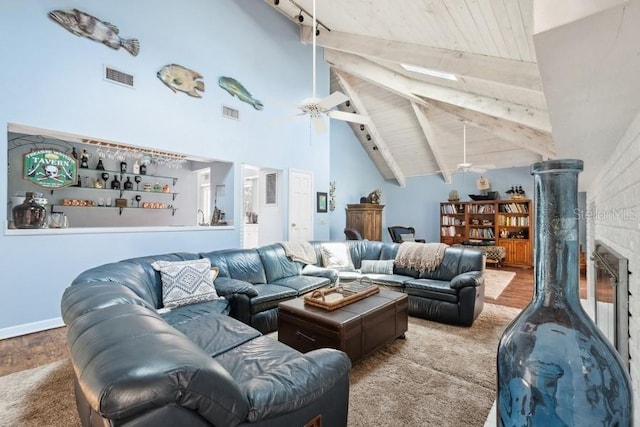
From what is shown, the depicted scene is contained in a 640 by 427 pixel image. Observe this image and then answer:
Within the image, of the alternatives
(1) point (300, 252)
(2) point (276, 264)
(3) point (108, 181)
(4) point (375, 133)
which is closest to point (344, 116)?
(1) point (300, 252)

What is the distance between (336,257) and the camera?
452 centimetres

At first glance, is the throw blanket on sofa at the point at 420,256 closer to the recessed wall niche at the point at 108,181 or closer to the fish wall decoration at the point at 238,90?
the recessed wall niche at the point at 108,181

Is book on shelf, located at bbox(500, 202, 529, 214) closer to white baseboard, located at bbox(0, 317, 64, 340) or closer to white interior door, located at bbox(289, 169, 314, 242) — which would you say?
white interior door, located at bbox(289, 169, 314, 242)

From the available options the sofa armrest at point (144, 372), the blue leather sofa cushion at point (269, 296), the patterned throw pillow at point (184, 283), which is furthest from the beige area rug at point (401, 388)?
the sofa armrest at point (144, 372)

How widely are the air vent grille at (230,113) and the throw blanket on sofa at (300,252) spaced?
7.58 ft

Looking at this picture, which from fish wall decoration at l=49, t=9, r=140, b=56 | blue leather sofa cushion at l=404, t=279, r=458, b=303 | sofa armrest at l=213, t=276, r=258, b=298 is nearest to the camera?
sofa armrest at l=213, t=276, r=258, b=298

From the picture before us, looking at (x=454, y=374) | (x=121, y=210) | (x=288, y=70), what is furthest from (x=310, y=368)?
(x=288, y=70)

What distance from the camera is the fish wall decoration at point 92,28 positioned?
3432mm

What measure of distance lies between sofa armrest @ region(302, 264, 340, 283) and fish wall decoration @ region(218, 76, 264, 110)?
3.04 metres

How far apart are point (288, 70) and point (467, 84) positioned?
3386 mm

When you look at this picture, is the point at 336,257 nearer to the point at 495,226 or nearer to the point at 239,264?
the point at 239,264

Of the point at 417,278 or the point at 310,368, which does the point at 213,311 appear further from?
the point at 417,278

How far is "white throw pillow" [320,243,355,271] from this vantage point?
4438mm

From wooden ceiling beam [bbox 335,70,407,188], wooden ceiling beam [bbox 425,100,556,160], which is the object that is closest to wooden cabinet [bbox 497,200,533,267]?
wooden ceiling beam [bbox 425,100,556,160]
